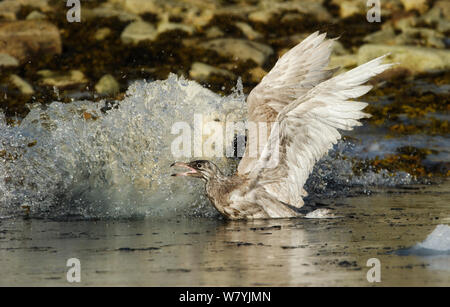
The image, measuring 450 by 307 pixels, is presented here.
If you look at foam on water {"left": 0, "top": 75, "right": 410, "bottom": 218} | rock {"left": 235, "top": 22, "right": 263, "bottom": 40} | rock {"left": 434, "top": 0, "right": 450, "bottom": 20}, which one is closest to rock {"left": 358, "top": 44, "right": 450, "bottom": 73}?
rock {"left": 235, "top": 22, "right": 263, "bottom": 40}

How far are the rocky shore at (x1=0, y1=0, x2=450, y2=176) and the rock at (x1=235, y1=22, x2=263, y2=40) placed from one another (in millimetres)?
30

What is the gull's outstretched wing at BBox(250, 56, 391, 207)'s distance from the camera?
10.1m

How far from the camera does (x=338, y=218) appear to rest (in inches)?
427

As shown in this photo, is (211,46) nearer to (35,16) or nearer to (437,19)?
(35,16)

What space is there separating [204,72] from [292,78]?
31.6 ft

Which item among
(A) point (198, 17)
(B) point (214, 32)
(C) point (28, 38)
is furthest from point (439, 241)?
(A) point (198, 17)

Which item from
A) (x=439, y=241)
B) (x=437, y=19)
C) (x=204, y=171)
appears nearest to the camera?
(x=439, y=241)

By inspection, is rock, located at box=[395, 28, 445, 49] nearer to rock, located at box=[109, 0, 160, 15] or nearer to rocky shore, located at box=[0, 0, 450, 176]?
rocky shore, located at box=[0, 0, 450, 176]

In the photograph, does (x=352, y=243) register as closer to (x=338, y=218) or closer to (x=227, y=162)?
(x=338, y=218)

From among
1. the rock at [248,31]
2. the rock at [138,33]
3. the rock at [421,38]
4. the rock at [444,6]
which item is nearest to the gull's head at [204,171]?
the rock at [138,33]

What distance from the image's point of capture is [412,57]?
72.6 feet

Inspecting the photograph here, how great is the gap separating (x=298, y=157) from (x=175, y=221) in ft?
5.15

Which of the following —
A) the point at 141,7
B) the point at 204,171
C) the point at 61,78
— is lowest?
the point at 204,171
